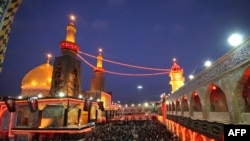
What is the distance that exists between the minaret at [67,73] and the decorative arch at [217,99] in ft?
74.7

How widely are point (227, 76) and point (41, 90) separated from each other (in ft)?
105

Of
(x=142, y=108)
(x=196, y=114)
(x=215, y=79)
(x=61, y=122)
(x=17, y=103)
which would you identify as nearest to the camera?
(x=215, y=79)

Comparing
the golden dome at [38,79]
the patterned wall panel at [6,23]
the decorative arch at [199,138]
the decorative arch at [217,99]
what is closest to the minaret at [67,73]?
the golden dome at [38,79]

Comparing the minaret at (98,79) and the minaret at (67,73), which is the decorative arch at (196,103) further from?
the minaret at (98,79)

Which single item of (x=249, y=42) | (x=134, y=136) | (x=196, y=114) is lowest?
(x=134, y=136)

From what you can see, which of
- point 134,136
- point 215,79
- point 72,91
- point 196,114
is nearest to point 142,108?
point 72,91

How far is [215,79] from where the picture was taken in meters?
9.25

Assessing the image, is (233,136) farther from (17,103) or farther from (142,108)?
(142,108)

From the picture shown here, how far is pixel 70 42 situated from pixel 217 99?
27603mm

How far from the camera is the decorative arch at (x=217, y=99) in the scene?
10203 millimetres

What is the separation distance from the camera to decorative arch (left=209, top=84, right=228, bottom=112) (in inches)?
402

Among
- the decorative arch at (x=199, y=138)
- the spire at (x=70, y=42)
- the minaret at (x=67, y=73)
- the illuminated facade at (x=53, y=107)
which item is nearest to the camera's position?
the decorative arch at (x=199, y=138)

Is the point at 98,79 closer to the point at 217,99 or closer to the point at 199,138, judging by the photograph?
the point at 199,138

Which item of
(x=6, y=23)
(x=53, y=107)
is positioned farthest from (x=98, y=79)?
(x=6, y=23)
